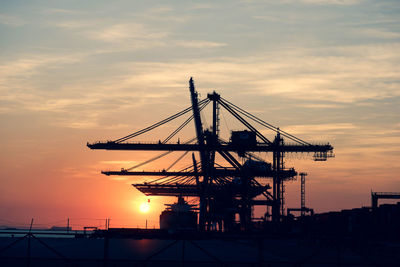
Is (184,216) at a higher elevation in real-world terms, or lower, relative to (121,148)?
lower

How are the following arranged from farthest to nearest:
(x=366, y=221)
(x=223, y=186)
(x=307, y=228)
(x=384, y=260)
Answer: (x=223, y=186), (x=307, y=228), (x=366, y=221), (x=384, y=260)

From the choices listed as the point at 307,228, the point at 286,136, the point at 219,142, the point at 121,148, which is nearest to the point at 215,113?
the point at 219,142

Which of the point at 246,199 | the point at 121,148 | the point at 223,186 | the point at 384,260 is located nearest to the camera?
the point at 384,260

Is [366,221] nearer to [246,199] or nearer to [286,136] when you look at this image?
[286,136]

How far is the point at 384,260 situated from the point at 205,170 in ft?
195

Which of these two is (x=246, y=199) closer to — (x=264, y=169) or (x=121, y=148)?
(x=264, y=169)

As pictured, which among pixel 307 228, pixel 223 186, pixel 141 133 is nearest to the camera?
pixel 307 228

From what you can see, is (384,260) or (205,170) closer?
(384,260)

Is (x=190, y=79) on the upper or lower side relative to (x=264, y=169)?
upper

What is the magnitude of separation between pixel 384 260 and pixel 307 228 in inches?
1634

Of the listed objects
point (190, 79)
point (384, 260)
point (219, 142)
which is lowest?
point (384, 260)

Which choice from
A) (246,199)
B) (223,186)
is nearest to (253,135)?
(246,199)

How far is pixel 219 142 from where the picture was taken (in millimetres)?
82000

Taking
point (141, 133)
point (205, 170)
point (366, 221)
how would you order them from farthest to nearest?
point (205, 170), point (141, 133), point (366, 221)
